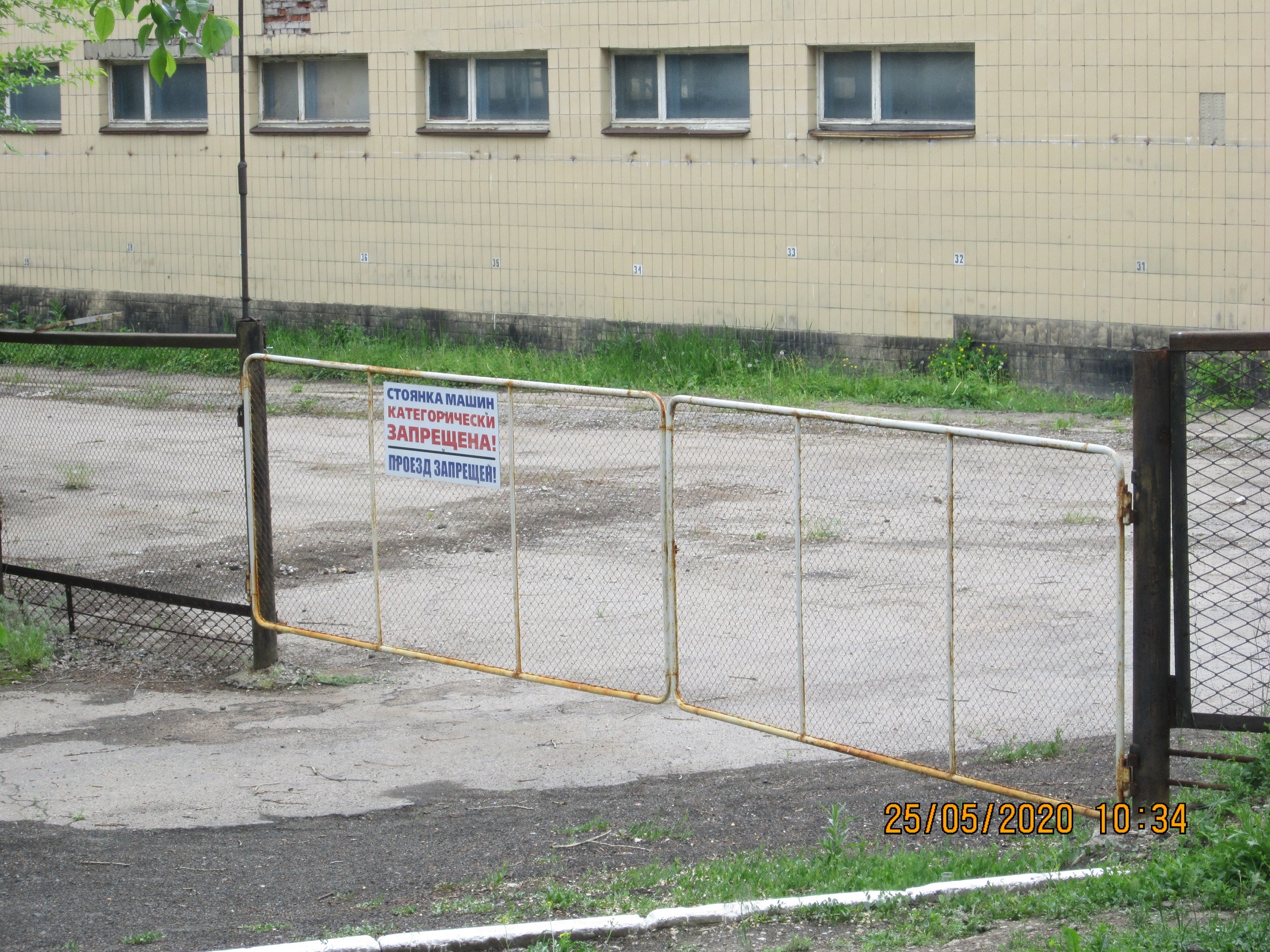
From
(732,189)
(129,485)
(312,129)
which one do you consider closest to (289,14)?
(312,129)

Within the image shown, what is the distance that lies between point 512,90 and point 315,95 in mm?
3168

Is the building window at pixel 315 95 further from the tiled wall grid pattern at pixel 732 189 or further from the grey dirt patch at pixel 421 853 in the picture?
the grey dirt patch at pixel 421 853

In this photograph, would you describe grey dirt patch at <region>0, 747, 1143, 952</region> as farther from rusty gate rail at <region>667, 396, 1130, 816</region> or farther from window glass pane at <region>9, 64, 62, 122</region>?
window glass pane at <region>9, 64, 62, 122</region>

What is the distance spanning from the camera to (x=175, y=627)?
9.80 meters

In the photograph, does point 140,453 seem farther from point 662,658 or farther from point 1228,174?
point 1228,174

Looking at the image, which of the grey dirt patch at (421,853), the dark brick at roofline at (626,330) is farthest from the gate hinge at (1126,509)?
the dark brick at roofline at (626,330)

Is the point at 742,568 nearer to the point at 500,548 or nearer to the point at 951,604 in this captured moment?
the point at 500,548

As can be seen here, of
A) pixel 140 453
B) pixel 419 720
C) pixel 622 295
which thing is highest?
pixel 622 295

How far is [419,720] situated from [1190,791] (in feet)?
12.7

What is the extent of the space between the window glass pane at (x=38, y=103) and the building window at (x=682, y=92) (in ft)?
31.3

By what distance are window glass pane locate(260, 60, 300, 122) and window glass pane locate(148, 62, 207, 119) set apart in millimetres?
1120

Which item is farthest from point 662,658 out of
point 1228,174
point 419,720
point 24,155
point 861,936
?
point 24,155

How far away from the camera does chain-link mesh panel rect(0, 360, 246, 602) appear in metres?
11.2

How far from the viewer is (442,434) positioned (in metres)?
8.08
